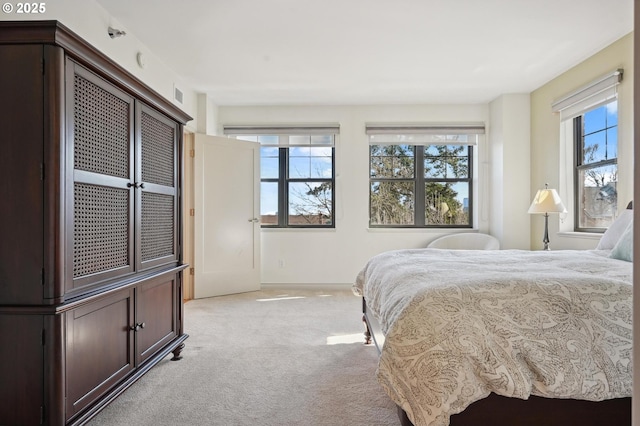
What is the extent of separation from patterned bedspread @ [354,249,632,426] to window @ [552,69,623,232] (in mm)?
2463

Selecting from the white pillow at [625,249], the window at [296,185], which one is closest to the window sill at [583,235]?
the white pillow at [625,249]

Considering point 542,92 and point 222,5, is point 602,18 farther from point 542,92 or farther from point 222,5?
point 222,5

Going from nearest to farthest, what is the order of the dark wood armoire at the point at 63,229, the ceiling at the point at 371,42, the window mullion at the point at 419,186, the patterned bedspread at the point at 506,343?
the patterned bedspread at the point at 506,343, the dark wood armoire at the point at 63,229, the ceiling at the point at 371,42, the window mullion at the point at 419,186

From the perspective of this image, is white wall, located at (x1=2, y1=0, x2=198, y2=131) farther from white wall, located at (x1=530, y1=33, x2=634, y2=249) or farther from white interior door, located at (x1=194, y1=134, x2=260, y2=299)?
white wall, located at (x1=530, y1=33, x2=634, y2=249)

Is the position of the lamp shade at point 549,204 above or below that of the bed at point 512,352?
above

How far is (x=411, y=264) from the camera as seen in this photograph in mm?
2023

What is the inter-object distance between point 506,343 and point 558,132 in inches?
140

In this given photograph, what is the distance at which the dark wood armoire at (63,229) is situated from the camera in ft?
4.73

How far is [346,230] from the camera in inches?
195

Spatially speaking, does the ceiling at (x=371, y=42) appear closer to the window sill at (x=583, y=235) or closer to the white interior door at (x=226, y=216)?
the white interior door at (x=226, y=216)

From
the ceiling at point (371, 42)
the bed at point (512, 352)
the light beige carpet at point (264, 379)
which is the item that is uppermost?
the ceiling at point (371, 42)

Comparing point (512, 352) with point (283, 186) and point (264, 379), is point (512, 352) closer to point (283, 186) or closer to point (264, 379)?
point (264, 379)

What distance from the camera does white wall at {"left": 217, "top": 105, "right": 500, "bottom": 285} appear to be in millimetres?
4914

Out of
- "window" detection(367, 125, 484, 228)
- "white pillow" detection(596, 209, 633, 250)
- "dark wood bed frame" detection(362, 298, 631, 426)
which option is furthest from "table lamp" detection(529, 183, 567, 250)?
"dark wood bed frame" detection(362, 298, 631, 426)
